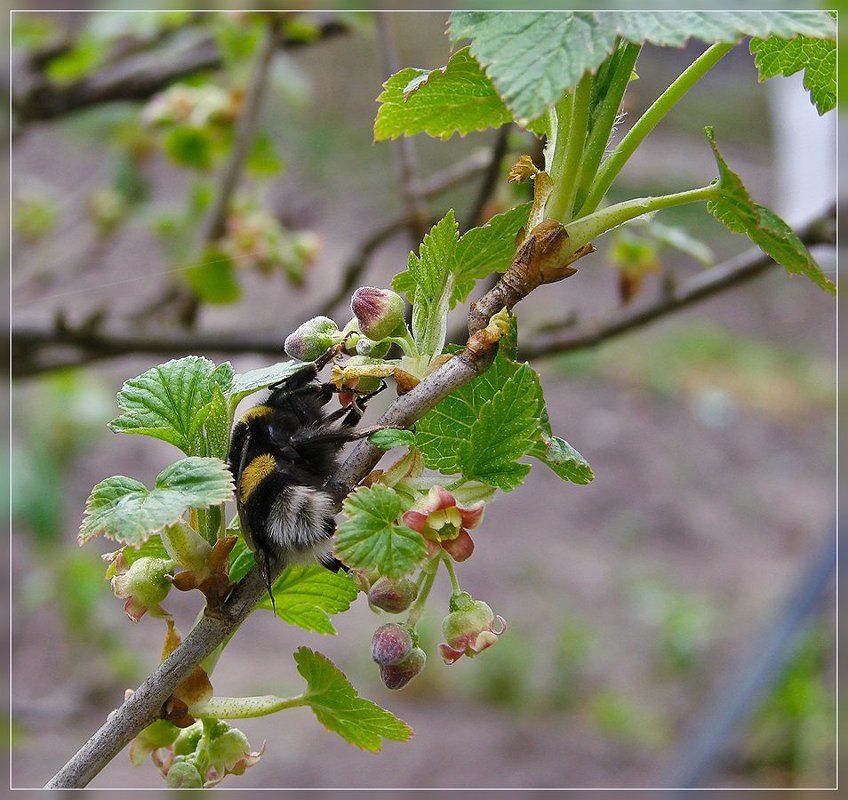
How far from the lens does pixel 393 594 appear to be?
228 millimetres

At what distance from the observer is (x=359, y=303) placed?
0.24 m

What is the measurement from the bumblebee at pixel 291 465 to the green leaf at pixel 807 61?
17 cm

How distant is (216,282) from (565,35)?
60 cm

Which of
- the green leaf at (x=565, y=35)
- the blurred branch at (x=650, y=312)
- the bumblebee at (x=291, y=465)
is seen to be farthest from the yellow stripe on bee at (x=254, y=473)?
the blurred branch at (x=650, y=312)

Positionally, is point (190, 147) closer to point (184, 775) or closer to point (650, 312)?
point (650, 312)

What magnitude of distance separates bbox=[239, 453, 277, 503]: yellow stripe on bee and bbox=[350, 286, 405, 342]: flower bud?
0.13ft

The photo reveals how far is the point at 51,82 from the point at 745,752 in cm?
138

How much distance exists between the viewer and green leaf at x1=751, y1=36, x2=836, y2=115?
29 cm

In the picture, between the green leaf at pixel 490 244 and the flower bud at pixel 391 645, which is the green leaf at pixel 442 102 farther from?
the flower bud at pixel 391 645

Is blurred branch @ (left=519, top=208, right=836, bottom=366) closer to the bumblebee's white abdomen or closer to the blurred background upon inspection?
the blurred background

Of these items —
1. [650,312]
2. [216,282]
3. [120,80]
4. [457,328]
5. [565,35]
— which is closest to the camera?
[565,35]

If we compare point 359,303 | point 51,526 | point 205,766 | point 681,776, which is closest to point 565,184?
point 359,303

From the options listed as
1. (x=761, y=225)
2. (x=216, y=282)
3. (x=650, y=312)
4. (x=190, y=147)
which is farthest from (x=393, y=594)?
(x=190, y=147)

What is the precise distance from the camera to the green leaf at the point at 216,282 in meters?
0.77
